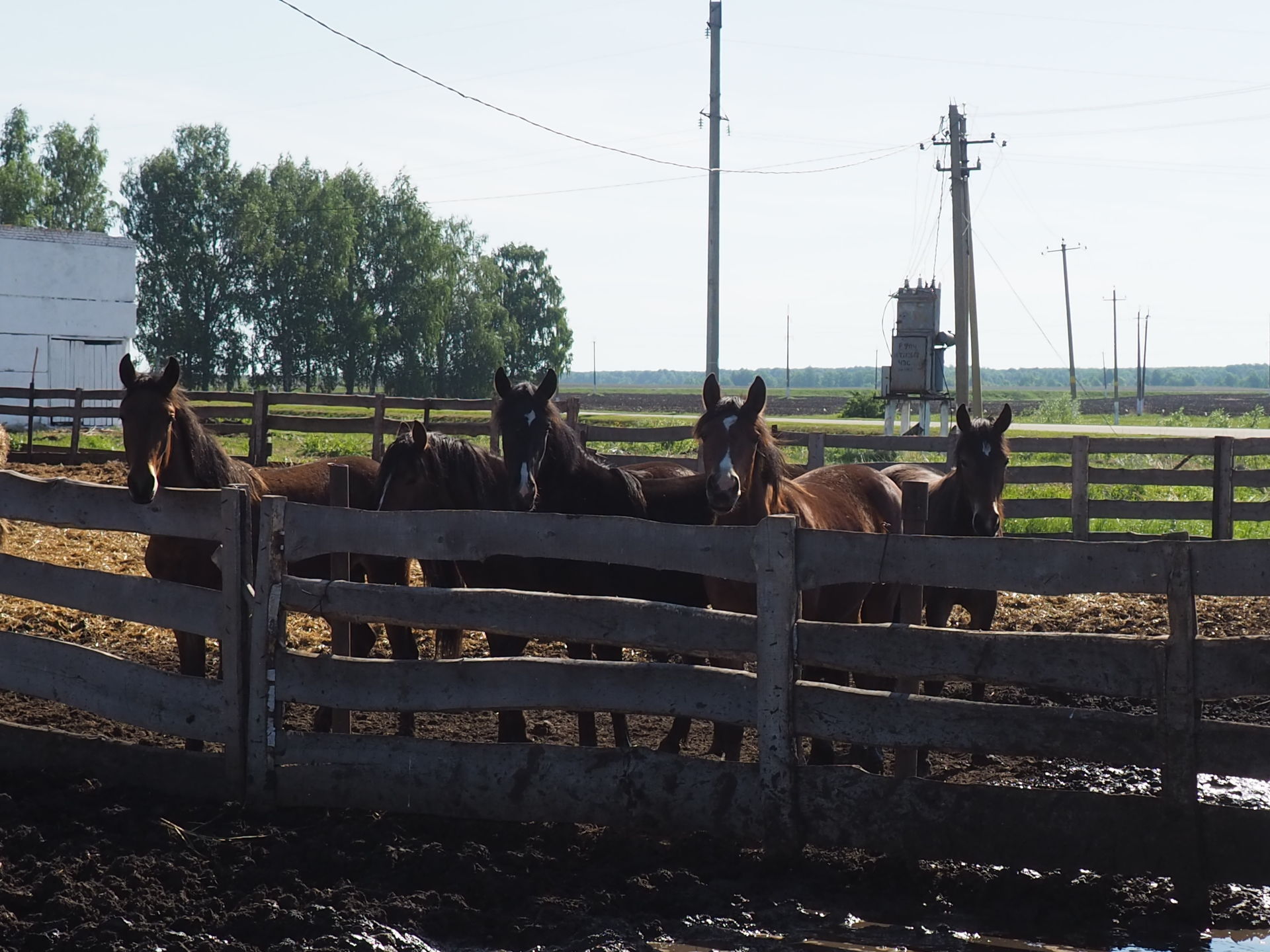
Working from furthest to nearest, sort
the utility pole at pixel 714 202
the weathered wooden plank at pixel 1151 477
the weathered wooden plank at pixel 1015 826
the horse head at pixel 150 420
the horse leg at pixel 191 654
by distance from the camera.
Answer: the utility pole at pixel 714 202
the weathered wooden plank at pixel 1151 477
the horse head at pixel 150 420
the horse leg at pixel 191 654
the weathered wooden plank at pixel 1015 826

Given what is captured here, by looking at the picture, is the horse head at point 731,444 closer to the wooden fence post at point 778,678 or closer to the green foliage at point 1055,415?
the wooden fence post at point 778,678

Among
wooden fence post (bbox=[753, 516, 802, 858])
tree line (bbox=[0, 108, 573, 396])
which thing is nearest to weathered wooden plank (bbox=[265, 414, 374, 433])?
wooden fence post (bbox=[753, 516, 802, 858])

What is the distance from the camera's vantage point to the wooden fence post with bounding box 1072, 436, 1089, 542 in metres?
13.0

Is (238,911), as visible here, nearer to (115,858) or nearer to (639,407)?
(115,858)

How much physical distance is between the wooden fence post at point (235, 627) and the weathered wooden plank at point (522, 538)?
0.22 metres

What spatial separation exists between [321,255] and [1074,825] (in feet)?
191

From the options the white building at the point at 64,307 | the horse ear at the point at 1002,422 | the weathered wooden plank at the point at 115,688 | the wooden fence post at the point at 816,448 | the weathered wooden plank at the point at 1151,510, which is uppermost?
the white building at the point at 64,307

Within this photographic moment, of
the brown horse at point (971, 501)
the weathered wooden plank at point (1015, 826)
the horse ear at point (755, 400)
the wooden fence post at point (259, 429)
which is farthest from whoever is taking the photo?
the wooden fence post at point (259, 429)

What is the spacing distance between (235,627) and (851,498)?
3778 mm

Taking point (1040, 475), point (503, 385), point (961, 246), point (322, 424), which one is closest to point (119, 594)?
point (503, 385)

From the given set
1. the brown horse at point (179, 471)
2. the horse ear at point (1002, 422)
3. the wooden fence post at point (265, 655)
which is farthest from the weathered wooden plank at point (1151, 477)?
the wooden fence post at point (265, 655)

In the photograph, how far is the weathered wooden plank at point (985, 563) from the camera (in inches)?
169

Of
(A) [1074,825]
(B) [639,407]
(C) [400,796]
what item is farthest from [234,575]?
(B) [639,407]

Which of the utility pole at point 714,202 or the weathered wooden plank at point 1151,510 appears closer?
the weathered wooden plank at point 1151,510
